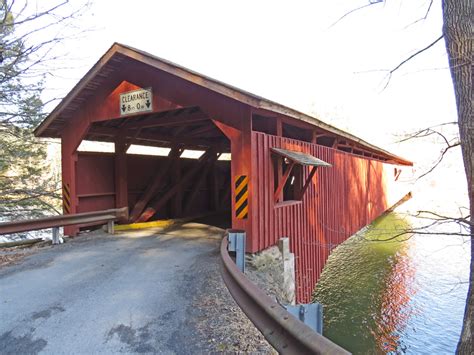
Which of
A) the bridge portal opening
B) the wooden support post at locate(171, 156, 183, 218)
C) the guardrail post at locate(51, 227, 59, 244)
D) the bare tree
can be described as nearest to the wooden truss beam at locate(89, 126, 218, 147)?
the bridge portal opening

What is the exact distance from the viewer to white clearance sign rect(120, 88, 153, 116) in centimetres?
612

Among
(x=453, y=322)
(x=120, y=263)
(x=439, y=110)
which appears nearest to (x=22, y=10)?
(x=120, y=263)

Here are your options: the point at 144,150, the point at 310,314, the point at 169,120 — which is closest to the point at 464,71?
the point at 310,314

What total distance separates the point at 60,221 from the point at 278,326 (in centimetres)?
595

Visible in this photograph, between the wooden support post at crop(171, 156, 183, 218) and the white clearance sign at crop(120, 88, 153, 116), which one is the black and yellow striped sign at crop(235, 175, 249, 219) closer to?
the white clearance sign at crop(120, 88, 153, 116)

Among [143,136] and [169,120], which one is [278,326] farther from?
[143,136]

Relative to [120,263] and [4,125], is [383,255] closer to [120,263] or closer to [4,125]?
[120,263]

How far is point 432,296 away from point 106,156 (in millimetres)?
9211

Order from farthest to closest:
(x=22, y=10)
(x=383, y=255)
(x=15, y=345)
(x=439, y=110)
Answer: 1. (x=383, y=255)
2. (x=22, y=10)
3. (x=439, y=110)
4. (x=15, y=345)

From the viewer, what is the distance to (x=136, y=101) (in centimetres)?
631

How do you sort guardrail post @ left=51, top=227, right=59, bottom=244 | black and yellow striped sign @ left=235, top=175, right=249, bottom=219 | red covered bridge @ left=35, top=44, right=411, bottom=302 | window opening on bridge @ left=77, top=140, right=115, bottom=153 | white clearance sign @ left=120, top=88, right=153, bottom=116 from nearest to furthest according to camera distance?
1. black and yellow striped sign @ left=235, top=175, right=249, bottom=219
2. red covered bridge @ left=35, top=44, right=411, bottom=302
3. white clearance sign @ left=120, top=88, right=153, bottom=116
4. guardrail post @ left=51, top=227, right=59, bottom=244
5. window opening on bridge @ left=77, top=140, right=115, bottom=153

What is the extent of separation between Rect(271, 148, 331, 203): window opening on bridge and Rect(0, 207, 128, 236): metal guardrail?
12.6ft

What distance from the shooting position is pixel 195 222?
9297 mm

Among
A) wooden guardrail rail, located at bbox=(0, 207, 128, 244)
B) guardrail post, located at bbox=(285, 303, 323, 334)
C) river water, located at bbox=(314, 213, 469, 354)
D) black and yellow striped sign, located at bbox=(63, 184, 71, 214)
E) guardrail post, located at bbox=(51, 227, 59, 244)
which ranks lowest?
Result: river water, located at bbox=(314, 213, 469, 354)
